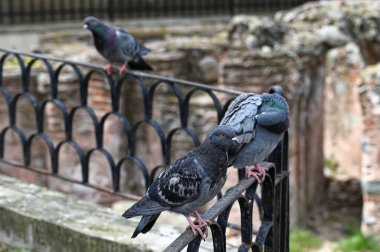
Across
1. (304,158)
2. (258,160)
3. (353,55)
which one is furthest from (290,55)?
(258,160)

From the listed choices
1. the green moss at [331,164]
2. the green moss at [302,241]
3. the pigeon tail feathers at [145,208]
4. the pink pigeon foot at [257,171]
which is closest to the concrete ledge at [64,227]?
the pink pigeon foot at [257,171]

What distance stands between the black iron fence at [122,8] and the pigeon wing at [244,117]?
8.02 metres

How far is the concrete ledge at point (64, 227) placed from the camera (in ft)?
10.1

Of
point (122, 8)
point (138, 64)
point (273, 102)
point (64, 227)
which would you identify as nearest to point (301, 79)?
point (138, 64)

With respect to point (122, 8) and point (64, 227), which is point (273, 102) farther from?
point (122, 8)

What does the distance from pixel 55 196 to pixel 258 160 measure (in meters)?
1.42

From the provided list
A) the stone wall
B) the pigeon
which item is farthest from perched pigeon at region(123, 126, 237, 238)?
the stone wall

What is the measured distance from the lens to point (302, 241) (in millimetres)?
6336

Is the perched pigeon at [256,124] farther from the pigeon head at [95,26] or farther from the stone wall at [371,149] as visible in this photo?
the stone wall at [371,149]

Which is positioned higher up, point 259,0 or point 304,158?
point 259,0

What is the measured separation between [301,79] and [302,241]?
1.56m

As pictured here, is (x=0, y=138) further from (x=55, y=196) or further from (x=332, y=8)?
(x=332, y=8)

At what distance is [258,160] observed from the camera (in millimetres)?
2701

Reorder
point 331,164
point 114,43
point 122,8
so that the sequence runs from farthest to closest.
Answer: point 122,8 → point 331,164 → point 114,43
